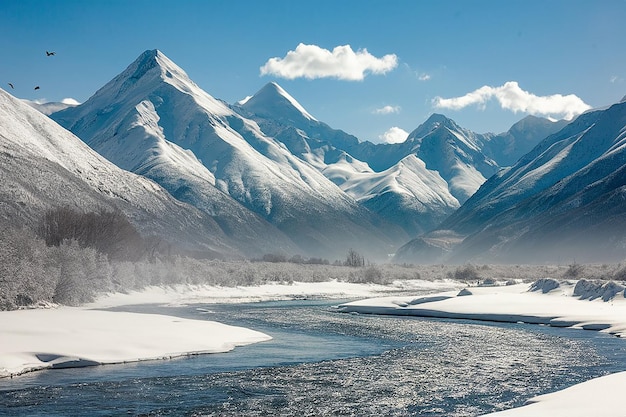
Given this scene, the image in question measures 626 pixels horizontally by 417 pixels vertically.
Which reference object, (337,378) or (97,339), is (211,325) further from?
(337,378)

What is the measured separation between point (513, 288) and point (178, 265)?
58841mm

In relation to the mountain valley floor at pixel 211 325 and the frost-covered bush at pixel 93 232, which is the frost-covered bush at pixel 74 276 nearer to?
the mountain valley floor at pixel 211 325

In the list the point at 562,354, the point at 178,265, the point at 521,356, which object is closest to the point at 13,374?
the point at 521,356

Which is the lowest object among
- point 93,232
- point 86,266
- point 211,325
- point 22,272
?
point 211,325

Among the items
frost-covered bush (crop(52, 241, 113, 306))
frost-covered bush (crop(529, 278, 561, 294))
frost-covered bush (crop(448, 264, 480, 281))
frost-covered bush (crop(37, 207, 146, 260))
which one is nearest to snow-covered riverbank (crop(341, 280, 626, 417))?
frost-covered bush (crop(529, 278, 561, 294))

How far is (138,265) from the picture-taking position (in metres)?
92.6

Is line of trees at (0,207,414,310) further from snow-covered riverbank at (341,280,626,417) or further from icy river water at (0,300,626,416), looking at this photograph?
snow-covered riverbank at (341,280,626,417)

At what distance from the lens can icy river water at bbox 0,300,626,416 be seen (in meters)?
24.0

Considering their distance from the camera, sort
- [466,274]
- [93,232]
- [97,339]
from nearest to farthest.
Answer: [97,339], [93,232], [466,274]

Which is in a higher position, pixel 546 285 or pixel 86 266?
pixel 86 266

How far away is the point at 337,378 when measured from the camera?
99.3 feet

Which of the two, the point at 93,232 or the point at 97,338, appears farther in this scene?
the point at 93,232

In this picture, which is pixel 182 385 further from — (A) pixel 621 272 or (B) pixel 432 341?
(A) pixel 621 272

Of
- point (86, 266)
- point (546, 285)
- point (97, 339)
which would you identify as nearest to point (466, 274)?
point (546, 285)
